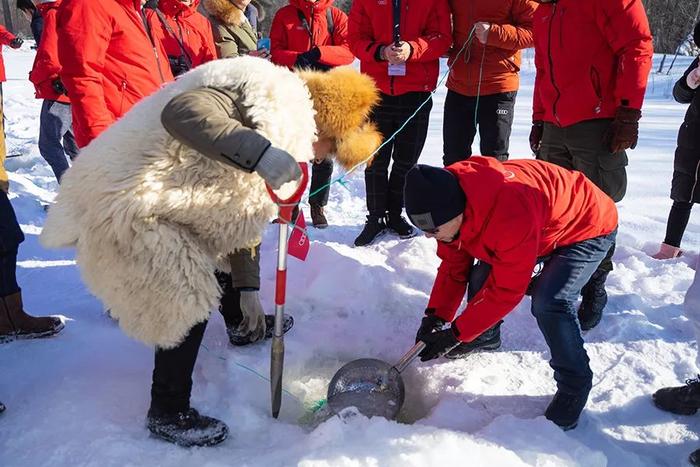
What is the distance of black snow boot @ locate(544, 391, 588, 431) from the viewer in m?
2.23

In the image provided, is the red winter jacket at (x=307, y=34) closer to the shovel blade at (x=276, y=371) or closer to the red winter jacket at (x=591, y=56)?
the red winter jacket at (x=591, y=56)

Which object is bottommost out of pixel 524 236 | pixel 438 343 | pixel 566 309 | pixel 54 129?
pixel 438 343

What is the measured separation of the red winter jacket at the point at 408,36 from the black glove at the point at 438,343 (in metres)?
2.00

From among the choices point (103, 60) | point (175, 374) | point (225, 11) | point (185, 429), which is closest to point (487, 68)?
point (225, 11)

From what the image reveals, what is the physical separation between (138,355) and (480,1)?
3110mm

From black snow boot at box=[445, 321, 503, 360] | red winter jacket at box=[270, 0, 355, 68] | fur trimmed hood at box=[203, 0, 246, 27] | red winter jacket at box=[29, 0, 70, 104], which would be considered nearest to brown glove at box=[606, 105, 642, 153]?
black snow boot at box=[445, 321, 503, 360]

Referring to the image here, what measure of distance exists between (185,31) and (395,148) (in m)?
1.66

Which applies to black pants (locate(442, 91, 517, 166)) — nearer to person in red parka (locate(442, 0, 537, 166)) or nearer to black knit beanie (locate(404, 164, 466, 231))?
person in red parka (locate(442, 0, 537, 166))

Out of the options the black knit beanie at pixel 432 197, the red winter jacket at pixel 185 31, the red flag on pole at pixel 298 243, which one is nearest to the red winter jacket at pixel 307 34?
the red winter jacket at pixel 185 31

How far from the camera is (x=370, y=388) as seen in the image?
7.59 feet

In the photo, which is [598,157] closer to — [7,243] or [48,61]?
[7,243]

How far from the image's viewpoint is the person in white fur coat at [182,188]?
1.63m

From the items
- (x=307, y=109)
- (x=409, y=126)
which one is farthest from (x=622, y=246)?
(x=307, y=109)

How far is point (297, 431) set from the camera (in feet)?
7.10
